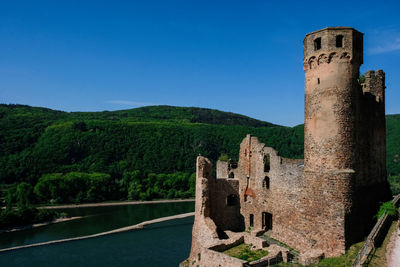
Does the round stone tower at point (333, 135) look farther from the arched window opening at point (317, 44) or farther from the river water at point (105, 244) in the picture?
the river water at point (105, 244)

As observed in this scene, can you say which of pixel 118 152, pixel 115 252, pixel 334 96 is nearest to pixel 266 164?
pixel 334 96

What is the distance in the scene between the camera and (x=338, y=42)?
50.5 ft

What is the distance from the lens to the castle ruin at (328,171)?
1489 cm

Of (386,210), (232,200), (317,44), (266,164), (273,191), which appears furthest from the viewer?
(232,200)

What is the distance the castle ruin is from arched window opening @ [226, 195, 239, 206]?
269 cm

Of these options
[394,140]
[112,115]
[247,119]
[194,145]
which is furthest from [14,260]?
[247,119]

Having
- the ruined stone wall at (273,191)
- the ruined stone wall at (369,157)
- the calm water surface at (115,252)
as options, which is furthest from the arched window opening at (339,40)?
the calm water surface at (115,252)

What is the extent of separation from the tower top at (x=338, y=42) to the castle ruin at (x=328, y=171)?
4 cm

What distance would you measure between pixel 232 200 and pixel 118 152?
199 ft

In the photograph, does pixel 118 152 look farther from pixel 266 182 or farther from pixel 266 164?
pixel 266 182

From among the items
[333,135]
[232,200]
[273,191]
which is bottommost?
[232,200]

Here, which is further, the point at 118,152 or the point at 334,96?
the point at 118,152

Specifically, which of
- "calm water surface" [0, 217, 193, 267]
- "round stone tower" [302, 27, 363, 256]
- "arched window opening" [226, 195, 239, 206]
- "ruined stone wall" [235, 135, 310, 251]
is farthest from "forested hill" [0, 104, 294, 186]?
"round stone tower" [302, 27, 363, 256]

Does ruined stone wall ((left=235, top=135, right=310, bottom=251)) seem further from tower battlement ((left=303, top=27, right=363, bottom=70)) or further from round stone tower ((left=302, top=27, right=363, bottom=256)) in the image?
tower battlement ((left=303, top=27, right=363, bottom=70))
